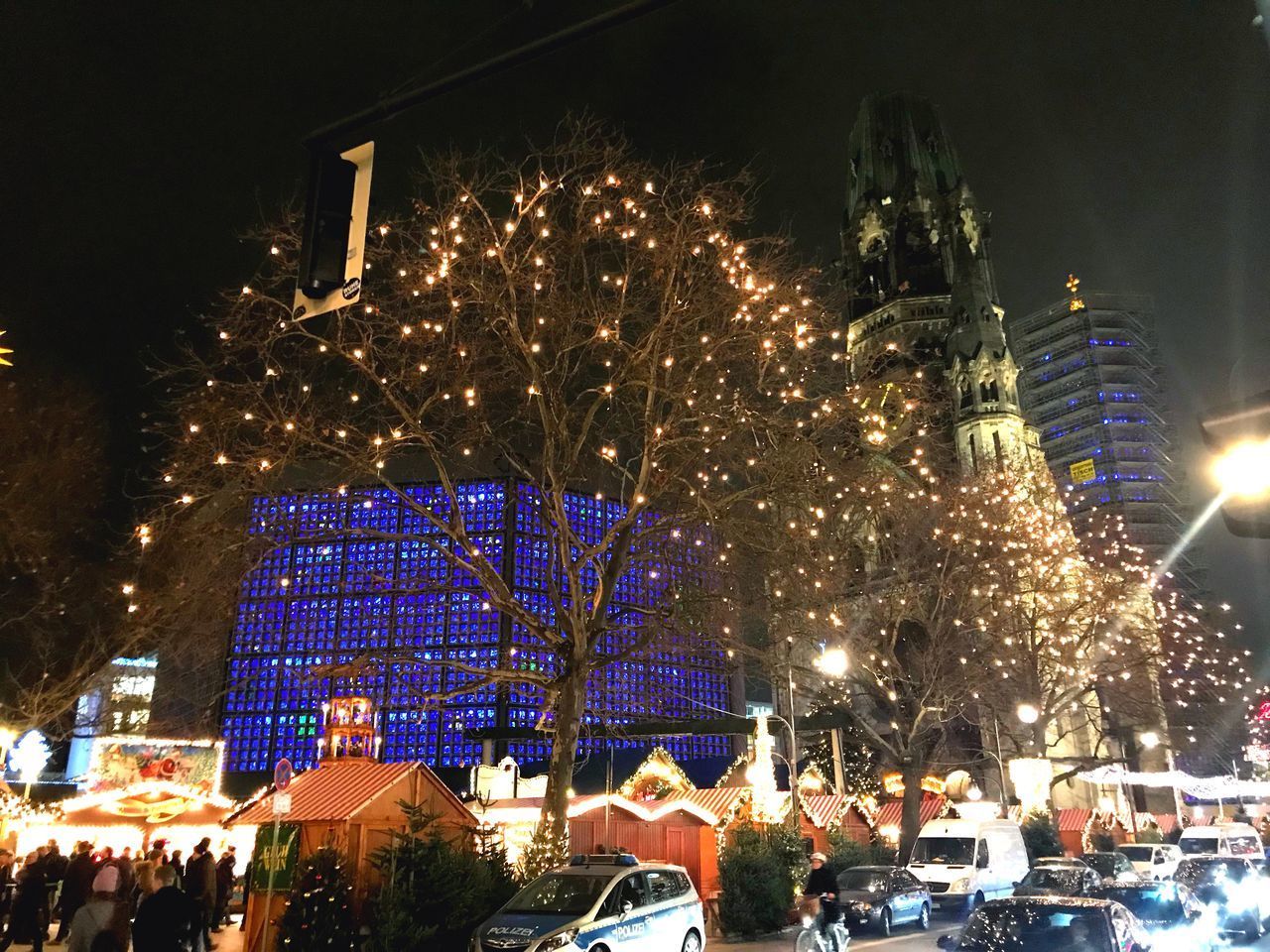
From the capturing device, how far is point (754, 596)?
71.4 feet

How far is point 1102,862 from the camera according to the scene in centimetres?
2103

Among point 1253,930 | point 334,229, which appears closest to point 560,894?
point 334,229

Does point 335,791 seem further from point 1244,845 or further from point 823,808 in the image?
point 1244,845

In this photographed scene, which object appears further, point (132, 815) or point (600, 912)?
point (132, 815)

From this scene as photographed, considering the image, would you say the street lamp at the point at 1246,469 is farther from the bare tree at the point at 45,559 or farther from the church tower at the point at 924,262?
the church tower at the point at 924,262

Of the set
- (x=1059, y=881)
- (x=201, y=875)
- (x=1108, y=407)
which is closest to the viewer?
(x=201, y=875)

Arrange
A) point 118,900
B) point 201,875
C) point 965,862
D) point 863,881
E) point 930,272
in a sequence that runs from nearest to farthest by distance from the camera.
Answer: point 118,900 → point 201,875 → point 863,881 → point 965,862 → point 930,272

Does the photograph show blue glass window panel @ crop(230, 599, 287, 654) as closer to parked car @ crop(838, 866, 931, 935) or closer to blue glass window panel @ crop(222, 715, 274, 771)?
blue glass window panel @ crop(222, 715, 274, 771)

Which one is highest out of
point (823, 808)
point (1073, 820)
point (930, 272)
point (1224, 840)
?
point (930, 272)

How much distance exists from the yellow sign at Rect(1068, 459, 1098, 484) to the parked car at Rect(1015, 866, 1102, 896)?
8247 centimetres

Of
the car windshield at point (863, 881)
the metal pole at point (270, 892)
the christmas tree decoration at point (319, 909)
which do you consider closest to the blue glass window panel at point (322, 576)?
the car windshield at point (863, 881)

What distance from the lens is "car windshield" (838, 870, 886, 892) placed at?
1906 cm

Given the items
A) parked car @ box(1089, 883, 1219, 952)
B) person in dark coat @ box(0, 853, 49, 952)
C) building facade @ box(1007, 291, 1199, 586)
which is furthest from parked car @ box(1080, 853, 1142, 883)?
building facade @ box(1007, 291, 1199, 586)

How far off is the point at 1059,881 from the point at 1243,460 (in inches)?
652
